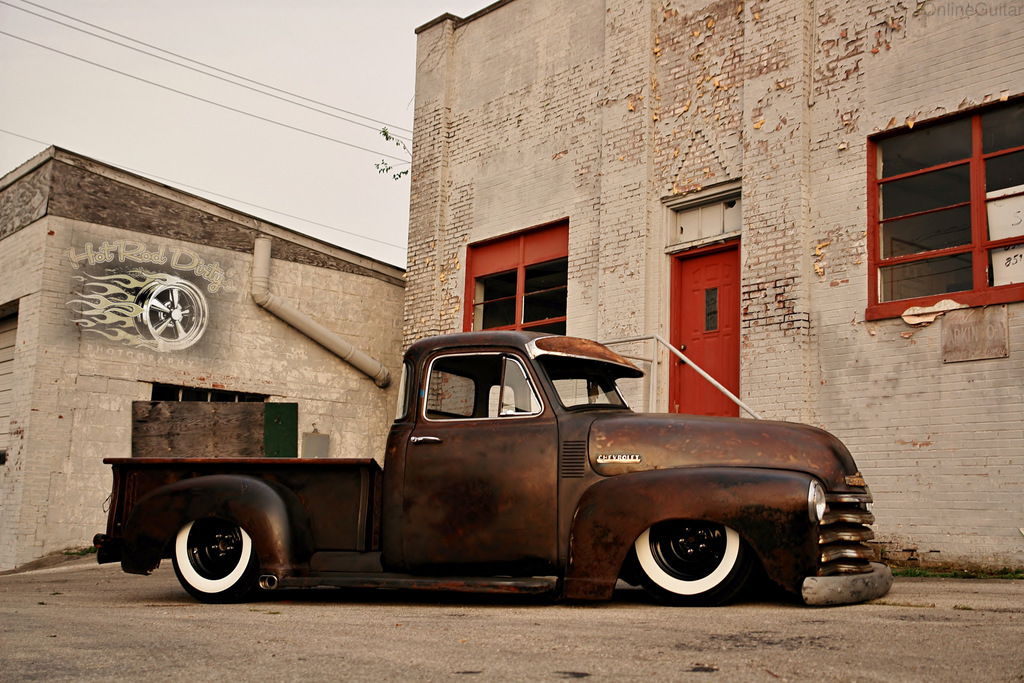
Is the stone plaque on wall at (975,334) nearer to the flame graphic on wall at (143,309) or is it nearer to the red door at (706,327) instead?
the red door at (706,327)

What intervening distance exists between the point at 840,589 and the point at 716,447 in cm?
104

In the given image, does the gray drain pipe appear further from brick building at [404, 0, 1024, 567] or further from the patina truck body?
the patina truck body

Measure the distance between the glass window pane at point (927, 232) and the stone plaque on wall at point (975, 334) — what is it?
0.77 m

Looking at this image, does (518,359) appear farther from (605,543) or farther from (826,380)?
(826,380)

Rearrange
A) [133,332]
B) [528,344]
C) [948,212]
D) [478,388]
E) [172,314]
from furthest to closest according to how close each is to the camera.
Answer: [172,314] < [133,332] < [948,212] < [478,388] < [528,344]

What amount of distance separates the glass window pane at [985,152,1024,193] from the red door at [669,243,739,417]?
9.56 feet

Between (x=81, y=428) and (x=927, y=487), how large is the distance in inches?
458

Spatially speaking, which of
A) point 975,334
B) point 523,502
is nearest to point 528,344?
point 523,502

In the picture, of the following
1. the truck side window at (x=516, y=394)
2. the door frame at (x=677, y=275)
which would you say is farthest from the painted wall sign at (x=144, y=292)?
the truck side window at (x=516, y=394)

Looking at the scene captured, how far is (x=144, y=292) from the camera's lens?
15.8 m

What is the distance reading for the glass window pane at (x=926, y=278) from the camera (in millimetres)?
9453

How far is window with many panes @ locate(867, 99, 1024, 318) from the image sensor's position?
9.23 metres

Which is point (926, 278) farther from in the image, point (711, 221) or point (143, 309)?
point (143, 309)

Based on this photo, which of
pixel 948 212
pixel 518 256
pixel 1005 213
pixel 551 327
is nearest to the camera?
pixel 1005 213
